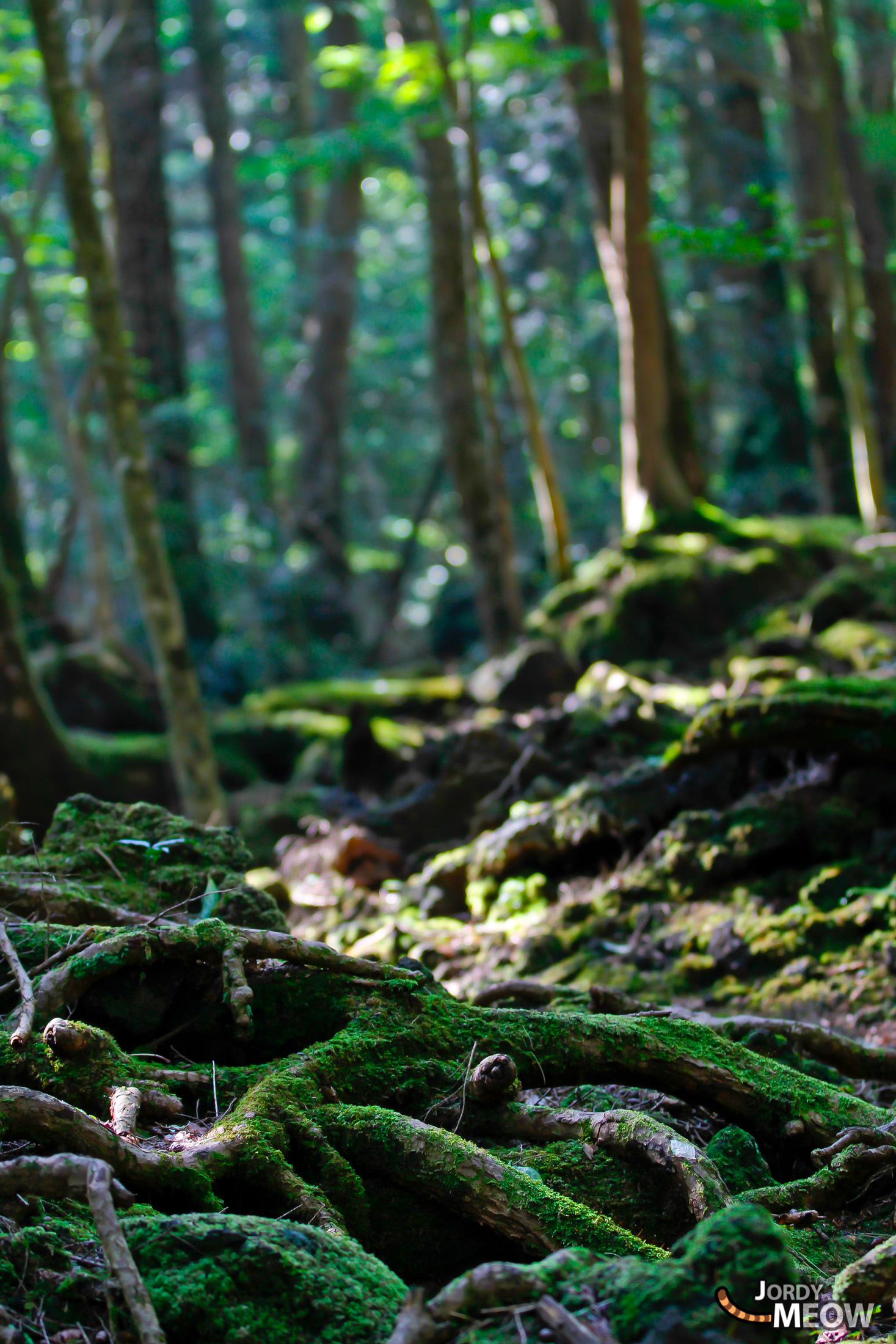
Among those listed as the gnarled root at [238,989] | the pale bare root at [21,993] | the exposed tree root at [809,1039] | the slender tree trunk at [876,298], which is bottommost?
the exposed tree root at [809,1039]

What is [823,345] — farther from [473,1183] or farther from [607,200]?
[473,1183]

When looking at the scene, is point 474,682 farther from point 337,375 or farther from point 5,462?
point 337,375

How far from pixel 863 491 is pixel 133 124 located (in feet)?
35.1

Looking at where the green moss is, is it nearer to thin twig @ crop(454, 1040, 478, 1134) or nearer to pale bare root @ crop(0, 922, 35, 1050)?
thin twig @ crop(454, 1040, 478, 1134)

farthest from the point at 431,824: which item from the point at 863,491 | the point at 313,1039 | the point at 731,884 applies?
the point at 863,491

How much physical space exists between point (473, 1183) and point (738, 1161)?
89 centimetres

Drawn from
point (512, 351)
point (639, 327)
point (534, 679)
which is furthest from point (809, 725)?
point (512, 351)

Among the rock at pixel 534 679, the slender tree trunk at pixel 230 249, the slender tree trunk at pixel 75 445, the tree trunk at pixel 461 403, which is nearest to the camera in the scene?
the rock at pixel 534 679

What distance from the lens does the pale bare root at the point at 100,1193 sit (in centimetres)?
199

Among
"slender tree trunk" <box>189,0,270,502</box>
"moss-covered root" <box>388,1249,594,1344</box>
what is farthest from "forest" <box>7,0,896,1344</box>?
"slender tree trunk" <box>189,0,270,502</box>

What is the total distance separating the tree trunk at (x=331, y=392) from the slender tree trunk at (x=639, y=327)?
690cm

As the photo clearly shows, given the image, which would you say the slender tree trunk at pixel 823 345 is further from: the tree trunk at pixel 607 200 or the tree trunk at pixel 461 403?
the tree trunk at pixel 461 403

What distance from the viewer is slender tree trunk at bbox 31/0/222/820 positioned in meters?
7.96

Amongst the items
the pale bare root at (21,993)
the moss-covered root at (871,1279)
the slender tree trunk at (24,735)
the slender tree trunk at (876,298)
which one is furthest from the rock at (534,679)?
the slender tree trunk at (876,298)
